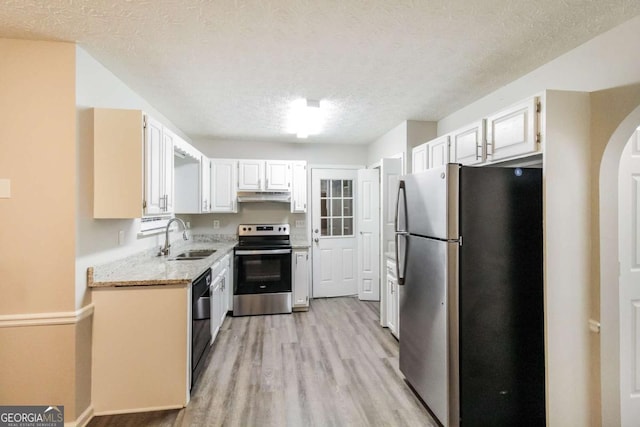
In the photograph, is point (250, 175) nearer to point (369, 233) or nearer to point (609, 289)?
point (369, 233)

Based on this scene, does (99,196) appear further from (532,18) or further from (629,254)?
(629,254)

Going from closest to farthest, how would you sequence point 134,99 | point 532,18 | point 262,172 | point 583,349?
point 532,18, point 583,349, point 134,99, point 262,172

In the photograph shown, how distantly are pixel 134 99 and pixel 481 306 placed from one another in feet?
10.6

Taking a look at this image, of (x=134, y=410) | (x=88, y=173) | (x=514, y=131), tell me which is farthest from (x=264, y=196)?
(x=514, y=131)

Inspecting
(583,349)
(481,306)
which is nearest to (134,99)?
(481,306)

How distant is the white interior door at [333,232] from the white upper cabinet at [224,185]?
124cm

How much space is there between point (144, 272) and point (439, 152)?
274 centimetres

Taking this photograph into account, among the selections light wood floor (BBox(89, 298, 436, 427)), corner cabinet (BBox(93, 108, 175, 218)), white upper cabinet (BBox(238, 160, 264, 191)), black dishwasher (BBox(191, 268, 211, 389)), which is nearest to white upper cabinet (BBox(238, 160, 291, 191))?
white upper cabinet (BBox(238, 160, 264, 191))

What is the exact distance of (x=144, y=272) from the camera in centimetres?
A: 224

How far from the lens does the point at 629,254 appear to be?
6.00 ft

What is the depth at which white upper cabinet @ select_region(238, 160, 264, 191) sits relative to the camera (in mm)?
4164

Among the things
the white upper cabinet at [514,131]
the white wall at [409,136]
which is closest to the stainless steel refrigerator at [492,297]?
the white upper cabinet at [514,131]

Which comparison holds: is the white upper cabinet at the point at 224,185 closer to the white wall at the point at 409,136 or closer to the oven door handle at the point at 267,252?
the oven door handle at the point at 267,252

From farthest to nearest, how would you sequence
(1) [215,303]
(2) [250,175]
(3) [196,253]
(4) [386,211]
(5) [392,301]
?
(2) [250,175], (4) [386,211], (3) [196,253], (5) [392,301], (1) [215,303]
